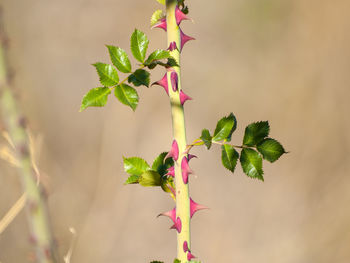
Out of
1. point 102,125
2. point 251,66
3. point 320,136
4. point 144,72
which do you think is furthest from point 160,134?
point 144,72

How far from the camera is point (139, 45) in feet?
0.88

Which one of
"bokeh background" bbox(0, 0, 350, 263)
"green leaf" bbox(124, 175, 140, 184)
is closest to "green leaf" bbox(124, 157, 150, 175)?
"green leaf" bbox(124, 175, 140, 184)

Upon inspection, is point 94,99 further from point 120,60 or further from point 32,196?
point 32,196

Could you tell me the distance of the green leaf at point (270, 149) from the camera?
0.90 ft

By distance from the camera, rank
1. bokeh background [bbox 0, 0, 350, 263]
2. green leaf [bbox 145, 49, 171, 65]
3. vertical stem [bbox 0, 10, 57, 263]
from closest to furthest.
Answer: green leaf [bbox 145, 49, 171, 65], vertical stem [bbox 0, 10, 57, 263], bokeh background [bbox 0, 0, 350, 263]

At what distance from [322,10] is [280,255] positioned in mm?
583

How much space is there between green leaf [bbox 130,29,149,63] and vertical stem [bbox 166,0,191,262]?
0.02 meters

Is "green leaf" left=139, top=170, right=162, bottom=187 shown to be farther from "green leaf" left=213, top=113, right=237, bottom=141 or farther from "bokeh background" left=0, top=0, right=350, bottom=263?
"bokeh background" left=0, top=0, right=350, bottom=263

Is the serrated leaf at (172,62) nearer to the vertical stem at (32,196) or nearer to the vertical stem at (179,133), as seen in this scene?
the vertical stem at (179,133)

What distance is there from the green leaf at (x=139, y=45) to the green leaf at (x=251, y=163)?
0.08 m

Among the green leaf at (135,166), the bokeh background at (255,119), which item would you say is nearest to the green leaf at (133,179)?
the green leaf at (135,166)

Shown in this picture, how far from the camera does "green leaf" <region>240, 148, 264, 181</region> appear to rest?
270mm

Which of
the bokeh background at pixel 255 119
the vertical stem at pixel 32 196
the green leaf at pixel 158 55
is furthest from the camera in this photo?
the bokeh background at pixel 255 119

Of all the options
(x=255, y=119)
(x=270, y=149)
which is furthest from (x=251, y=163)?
(x=255, y=119)
